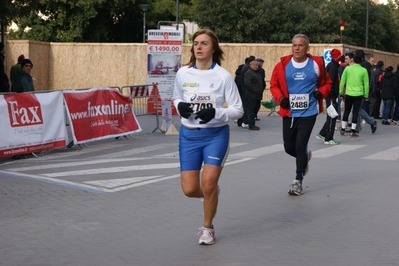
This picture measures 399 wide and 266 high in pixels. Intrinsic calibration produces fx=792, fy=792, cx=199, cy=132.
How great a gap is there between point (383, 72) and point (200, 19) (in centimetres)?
2161

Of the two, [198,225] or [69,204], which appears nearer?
[198,225]

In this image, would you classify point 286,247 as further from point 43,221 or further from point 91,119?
point 91,119

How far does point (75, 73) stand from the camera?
3139 cm

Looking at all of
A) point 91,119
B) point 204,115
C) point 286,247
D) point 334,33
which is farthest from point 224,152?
point 334,33

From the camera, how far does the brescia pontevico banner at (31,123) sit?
12.9 meters

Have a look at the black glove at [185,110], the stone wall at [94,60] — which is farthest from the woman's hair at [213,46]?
the stone wall at [94,60]

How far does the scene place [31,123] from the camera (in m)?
13.5

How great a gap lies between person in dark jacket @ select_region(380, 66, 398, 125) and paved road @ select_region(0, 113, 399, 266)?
27.3 feet

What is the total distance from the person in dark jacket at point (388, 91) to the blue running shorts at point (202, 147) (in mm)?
16007

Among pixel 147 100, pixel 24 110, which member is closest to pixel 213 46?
pixel 24 110

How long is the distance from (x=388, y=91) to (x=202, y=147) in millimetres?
16233

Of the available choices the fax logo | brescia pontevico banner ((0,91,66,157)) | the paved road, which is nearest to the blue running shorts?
the paved road

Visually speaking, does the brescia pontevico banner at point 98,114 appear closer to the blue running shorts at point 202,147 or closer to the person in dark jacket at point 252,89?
the person in dark jacket at point 252,89

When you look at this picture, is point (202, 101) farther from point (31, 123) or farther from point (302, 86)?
point (31, 123)
